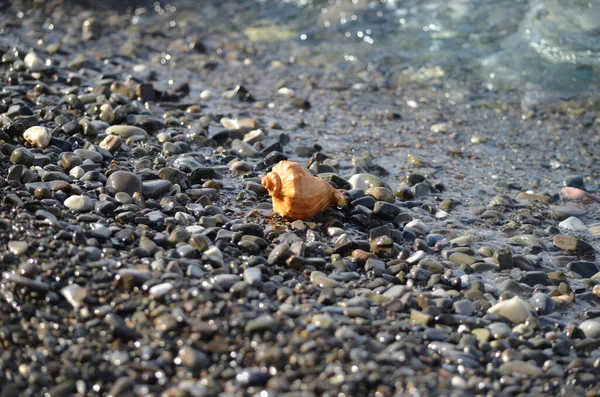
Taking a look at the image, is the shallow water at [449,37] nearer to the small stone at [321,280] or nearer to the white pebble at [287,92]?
the white pebble at [287,92]

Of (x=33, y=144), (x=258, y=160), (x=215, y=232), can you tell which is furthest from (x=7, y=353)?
(x=258, y=160)

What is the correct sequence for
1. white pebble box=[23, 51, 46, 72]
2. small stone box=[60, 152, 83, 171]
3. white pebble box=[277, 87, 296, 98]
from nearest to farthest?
small stone box=[60, 152, 83, 171] < white pebble box=[23, 51, 46, 72] < white pebble box=[277, 87, 296, 98]

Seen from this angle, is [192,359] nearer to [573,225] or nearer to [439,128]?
[573,225]

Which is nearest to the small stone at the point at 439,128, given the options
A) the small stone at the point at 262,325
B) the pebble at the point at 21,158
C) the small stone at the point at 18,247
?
the pebble at the point at 21,158

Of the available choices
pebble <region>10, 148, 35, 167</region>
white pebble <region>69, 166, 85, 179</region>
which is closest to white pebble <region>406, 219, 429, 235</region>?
white pebble <region>69, 166, 85, 179</region>

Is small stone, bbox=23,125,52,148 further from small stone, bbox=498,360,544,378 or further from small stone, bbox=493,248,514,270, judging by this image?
small stone, bbox=498,360,544,378

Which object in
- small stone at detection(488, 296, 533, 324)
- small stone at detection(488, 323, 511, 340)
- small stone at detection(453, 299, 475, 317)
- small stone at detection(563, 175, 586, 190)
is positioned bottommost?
small stone at detection(563, 175, 586, 190)
